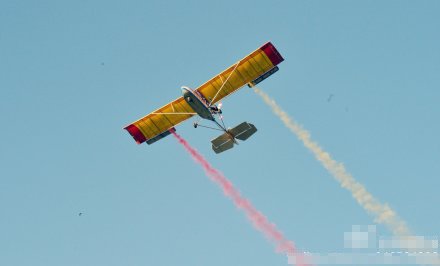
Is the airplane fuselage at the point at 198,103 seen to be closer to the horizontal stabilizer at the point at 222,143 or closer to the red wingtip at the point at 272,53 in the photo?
the horizontal stabilizer at the point at 222,143

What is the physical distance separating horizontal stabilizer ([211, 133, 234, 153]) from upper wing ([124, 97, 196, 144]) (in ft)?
18.4

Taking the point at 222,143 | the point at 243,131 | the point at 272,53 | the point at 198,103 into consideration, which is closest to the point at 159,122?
the point at 222,143

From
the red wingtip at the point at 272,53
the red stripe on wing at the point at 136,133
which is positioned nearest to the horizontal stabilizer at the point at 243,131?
the red wingtip at the point at 272,53

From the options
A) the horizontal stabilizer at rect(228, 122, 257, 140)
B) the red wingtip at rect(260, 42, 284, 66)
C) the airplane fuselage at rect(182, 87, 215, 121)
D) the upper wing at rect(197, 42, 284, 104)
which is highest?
the red wingtip at rect(260, 42, 284, 66)

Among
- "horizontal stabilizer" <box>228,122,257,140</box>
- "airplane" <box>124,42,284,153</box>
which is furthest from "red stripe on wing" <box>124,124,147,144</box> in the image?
"horizontal stabilizer" <box>228,122,257,140</box>

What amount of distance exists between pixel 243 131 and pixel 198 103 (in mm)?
5619

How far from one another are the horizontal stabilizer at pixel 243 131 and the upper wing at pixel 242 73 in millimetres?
4306

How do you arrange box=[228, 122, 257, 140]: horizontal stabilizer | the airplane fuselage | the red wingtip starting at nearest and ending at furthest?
the airplane fuselage, box=[228, 122, 257, 140]: horizontal stabilizer, the red wingtip

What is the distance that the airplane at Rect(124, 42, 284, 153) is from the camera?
299 ft

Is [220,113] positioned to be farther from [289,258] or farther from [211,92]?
[289,258]

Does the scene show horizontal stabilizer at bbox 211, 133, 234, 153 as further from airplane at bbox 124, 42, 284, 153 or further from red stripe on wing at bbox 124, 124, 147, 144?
red stripe on wing at bbox 124, 124, 147, 144

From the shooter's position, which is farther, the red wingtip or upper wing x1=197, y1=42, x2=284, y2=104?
upper wing x1=197, y1=42, x2=284, y2=104

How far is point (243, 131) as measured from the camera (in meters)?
91.7

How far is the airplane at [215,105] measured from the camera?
299ft
